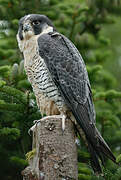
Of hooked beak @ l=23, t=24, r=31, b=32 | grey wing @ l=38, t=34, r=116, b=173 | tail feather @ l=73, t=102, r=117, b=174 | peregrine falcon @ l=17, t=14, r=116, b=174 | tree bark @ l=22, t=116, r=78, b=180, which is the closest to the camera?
tree bark @ l=22, t=116, r=78, b=180

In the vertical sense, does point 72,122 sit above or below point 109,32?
above

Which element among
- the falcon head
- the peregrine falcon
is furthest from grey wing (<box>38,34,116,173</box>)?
the falcon head

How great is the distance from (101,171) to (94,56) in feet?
11.7

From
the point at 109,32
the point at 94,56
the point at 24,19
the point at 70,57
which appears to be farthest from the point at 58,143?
the point at 109,32

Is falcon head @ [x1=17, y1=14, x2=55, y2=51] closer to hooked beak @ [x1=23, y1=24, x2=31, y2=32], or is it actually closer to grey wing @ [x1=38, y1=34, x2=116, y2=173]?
hooked beak @ [x1=23, y1=24, x2=31, y2=32]

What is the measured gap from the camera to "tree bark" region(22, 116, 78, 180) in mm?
3918

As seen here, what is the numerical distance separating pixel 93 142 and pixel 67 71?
3.16 ft

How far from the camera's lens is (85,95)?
15.9 ft

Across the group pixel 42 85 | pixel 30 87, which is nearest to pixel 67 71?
pixel 42 85

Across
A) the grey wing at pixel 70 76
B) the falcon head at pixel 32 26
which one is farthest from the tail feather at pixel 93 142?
the falcon head at pixel 32 26

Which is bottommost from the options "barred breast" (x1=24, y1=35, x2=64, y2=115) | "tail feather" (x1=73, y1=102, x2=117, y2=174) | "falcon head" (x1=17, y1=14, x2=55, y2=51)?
"tail feather" (x1=73, y1=102, x2=117, y2=174)

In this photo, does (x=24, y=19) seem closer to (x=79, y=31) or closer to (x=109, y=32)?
(x=79, y=31)

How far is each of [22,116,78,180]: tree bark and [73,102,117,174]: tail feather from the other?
0.98ft

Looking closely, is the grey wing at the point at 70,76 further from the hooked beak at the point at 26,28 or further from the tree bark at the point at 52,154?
the tree bark at the point at 52,154
